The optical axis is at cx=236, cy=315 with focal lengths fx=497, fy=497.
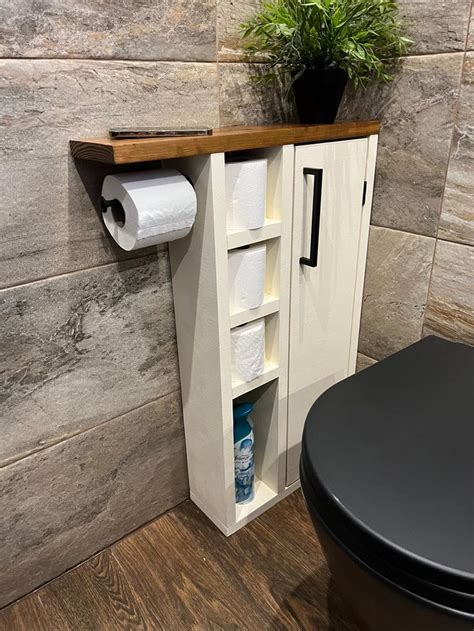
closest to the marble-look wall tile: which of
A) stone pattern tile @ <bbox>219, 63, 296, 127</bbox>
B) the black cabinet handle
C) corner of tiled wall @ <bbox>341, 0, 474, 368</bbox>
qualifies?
corner of tiled wall @ <bbox>341, 0, 474, 368</bbox>

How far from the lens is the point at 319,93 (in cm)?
98

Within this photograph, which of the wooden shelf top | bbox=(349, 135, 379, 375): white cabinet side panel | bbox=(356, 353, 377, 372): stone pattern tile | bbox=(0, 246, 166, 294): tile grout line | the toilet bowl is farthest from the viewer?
bbox=(356, 353, 377, 372): stone pattern tile

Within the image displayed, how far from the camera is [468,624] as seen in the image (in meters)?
0.54

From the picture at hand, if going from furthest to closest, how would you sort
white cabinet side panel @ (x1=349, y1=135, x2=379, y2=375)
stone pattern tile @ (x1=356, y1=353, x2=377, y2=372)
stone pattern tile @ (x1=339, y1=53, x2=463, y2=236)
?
stone pattern tile @ (x1=356, y1=353, x2=377, y2=372) < white cabinet side panel @ (x1=349, y1=135, x2=379, y2=375) < stone pattern tile @ (x1=339, y1=53, x2=463, y2=236)

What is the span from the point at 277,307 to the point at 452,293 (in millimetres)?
371

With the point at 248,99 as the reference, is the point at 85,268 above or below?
below

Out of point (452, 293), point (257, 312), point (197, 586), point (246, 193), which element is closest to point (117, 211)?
point (246, 193)

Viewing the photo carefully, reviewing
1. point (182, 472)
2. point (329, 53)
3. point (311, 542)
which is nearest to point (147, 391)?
point (182, 472)

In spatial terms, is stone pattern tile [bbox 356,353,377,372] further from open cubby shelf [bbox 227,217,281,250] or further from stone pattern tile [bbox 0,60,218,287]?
stone pattern tile [bbox 0,60,218,287]

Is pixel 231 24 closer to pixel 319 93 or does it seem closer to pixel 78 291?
pixel 319 93

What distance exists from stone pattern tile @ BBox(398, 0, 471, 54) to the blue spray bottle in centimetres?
84

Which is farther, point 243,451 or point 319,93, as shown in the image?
point 243,451

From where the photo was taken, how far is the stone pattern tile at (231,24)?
0.95 m

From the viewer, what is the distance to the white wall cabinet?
37.0 inches
